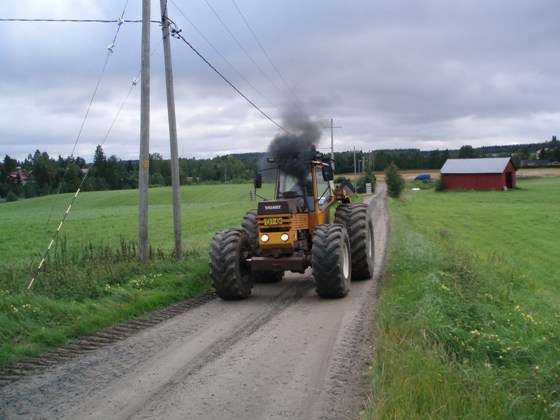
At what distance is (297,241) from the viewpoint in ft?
36.3

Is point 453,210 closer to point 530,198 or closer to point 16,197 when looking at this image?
point 530,198

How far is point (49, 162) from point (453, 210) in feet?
279

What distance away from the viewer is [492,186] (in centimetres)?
7694

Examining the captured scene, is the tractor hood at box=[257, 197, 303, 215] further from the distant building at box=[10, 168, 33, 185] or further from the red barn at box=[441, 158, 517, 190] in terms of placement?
the distant building at box=[10, 168, 33, 185]

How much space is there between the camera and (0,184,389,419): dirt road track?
555cm

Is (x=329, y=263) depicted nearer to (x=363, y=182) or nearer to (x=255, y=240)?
(x=255, y=240)

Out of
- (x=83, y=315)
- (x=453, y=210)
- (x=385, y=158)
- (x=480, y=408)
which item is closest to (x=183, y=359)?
(x=83, y=315)

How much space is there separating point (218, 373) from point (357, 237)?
6459mm

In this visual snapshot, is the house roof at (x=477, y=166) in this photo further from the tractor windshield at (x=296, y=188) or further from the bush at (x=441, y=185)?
the tractor windshield at (x=296, y=188)

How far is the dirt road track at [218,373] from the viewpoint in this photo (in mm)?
5551

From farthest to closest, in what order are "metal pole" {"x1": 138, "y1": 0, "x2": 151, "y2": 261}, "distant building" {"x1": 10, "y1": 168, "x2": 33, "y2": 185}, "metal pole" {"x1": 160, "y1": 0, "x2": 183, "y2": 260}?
"distant building" {"x1": 10, "y1": 168, "x2": 33, "y2": 185}, "metal pole" {"x1": 160, "y1": 0, "x2": 183, "y2": 260}, "metal pole" {"x1": 138, "y1": 0, "x2": 151, "y2": 261}

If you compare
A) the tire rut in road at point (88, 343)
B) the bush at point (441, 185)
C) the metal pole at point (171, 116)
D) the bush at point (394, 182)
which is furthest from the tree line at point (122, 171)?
the tire rut in road at point (88, 343)

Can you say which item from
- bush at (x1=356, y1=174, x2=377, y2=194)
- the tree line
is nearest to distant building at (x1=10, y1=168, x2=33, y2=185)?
the tree line

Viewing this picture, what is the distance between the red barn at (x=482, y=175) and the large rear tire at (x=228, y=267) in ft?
235
